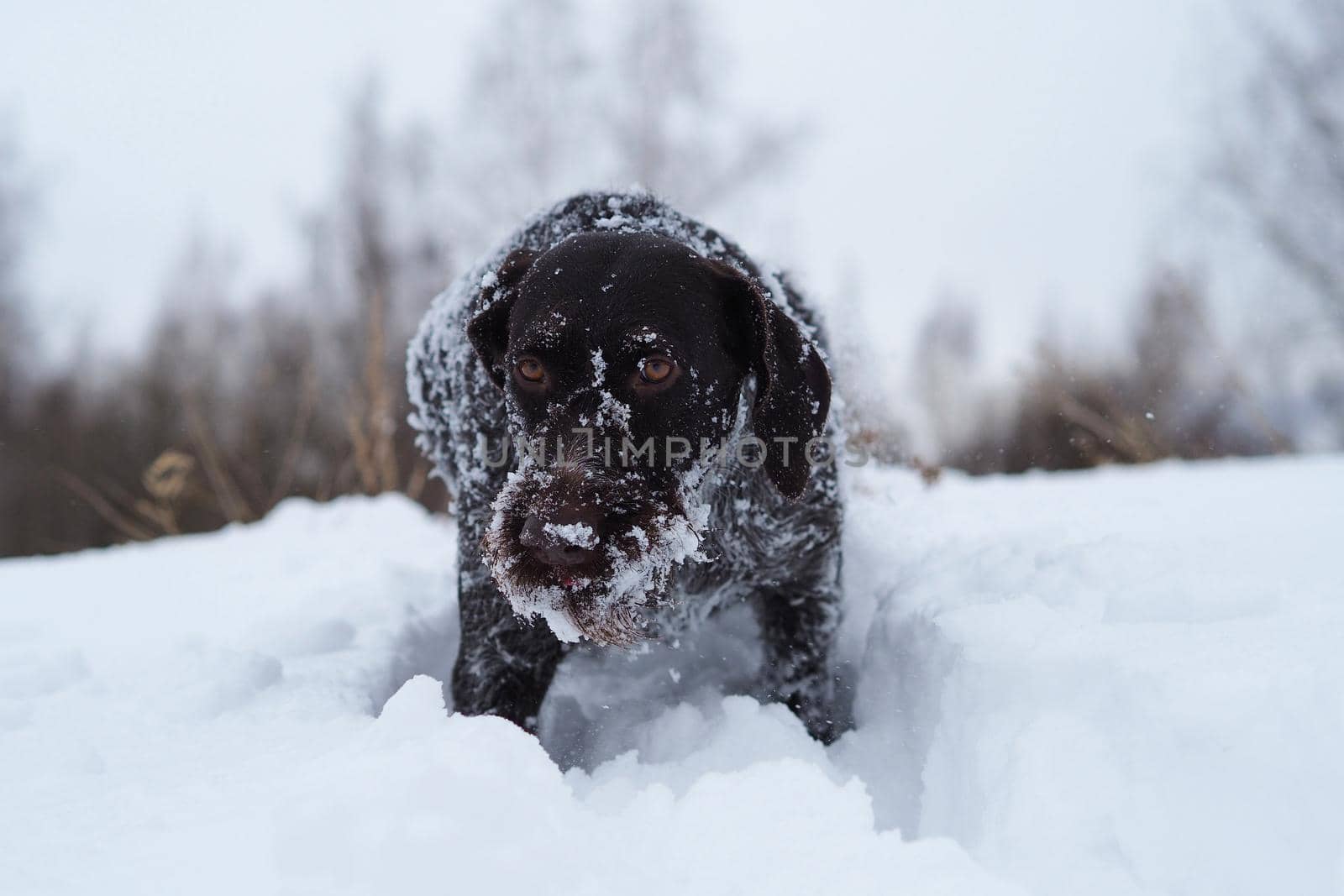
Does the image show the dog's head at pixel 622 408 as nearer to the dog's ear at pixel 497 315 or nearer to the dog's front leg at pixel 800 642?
the dog's ear at pixel 497 315

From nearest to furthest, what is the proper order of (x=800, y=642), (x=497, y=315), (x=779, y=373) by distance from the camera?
1. (x=779, y=373)
2. (x=497, y=315)
3. (x=800, y=642)

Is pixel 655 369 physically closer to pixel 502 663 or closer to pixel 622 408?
pixel 622 408

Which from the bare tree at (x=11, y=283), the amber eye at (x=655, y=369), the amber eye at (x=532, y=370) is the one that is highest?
the amber eye at (x=655, y=369)

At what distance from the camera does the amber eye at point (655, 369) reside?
6.75ft

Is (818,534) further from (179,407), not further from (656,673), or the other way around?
(179,407)

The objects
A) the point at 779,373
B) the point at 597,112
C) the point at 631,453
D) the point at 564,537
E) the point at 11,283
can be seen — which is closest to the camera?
the point at 564,537

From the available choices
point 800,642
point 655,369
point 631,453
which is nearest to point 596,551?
point 631,453

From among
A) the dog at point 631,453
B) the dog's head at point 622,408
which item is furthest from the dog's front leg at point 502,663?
the dog's head at point 622,408

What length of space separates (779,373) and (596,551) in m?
0.76

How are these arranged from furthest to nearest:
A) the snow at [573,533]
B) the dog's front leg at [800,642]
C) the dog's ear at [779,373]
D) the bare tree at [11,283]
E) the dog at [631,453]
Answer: the bare tree at [11,283], the dog's front leg at [800,642], the dog's ear at [779,373], the dog at [631,453], the snow at [573,533]

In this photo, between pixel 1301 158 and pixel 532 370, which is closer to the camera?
pixel 532 370

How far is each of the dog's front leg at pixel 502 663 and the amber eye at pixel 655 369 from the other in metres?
0.79

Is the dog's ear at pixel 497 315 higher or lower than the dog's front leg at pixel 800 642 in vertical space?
higher

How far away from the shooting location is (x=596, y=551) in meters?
1.87
